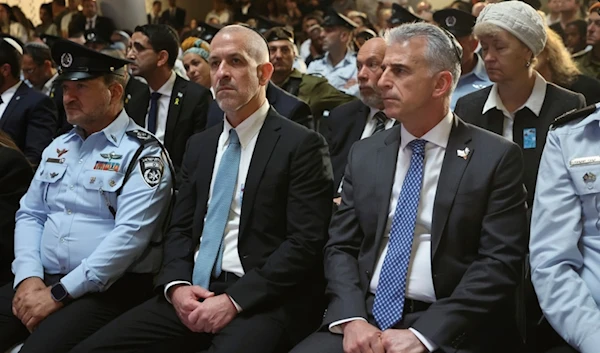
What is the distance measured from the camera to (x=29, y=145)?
4.00 metres

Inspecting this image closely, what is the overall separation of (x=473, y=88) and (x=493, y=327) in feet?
5.88

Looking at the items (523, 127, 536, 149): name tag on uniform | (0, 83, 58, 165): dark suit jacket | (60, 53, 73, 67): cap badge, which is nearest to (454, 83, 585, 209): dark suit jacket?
(523, 127, 536, 149): name tag on uniform

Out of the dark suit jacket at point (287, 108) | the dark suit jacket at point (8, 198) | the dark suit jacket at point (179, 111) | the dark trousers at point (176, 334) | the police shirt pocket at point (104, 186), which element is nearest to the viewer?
the dark trousers at point (176, 334)

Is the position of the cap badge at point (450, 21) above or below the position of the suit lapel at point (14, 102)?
above

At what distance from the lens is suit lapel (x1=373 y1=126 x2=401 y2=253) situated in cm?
212

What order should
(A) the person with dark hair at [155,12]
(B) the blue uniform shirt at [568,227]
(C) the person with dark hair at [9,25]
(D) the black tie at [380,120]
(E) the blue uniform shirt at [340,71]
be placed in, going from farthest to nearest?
1. (A) the person with dark hair at [155,12]
2. (C) the person with dark hair at [9,25]
3. (E) the blue uniform shirt at [340,71]
4. (D) the black tie at [380,120]
5. (B) the blue uniform shirt at [568,227]

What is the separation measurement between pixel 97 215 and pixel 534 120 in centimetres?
177

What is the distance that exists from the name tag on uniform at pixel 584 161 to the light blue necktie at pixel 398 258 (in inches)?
17.4

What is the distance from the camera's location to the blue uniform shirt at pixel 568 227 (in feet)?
6.30

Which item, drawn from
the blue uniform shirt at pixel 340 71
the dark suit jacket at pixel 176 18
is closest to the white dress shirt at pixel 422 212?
the blue uniform shirt at pixel 340 71

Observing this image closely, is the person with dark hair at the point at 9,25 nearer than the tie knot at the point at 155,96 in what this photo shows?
No

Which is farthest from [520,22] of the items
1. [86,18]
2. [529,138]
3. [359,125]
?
[86,18]

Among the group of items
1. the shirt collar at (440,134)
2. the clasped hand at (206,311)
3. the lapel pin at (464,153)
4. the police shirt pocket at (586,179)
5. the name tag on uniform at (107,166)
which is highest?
the shirt collar at (440,134)

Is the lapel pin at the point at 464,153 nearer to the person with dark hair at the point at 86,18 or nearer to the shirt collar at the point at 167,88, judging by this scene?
the shirt collar at the point at 167,88
